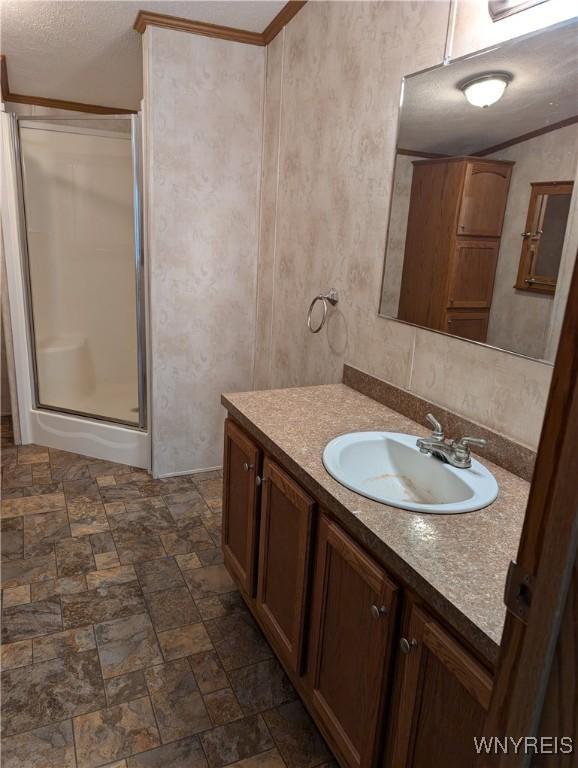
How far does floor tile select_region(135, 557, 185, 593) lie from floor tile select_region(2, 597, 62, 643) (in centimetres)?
34

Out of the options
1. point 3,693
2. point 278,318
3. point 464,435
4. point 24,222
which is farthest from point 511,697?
point 24,222

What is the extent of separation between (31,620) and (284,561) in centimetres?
109

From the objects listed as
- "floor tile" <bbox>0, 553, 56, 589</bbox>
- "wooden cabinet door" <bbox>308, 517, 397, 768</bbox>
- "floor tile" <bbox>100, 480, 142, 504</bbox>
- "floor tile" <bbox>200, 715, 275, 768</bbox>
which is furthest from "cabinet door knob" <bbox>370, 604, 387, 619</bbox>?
"floor tile" <bbox>100, 480, 142, 504</bbox>

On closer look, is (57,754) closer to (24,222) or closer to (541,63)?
(541,63)

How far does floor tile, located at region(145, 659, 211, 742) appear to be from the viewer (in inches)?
62.1

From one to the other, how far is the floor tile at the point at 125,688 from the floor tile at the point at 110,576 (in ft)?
1.72

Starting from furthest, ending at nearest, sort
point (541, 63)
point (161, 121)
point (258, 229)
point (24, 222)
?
point (24, 222) < point (258, 229) < point (161, 121) < point (541, 63)

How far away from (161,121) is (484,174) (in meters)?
1.85

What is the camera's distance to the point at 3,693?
5.47 feet

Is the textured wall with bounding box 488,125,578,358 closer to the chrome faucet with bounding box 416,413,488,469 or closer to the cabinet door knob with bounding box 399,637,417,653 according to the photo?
the chrome faucet with bounding box 416,413,488,469

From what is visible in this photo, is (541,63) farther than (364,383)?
No

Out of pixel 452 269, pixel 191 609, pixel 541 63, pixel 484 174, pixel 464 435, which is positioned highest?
pixel 541 63

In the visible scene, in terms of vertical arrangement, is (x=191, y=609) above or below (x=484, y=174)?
below

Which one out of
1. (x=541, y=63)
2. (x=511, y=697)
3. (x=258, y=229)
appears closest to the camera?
(x=511, y=697)
